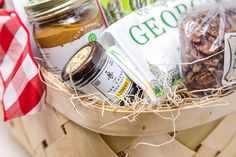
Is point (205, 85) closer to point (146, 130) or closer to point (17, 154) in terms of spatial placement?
point (146, 130)

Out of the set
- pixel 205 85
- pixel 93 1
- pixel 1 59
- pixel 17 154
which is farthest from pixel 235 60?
pixel 17 154

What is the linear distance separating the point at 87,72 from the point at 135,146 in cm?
16

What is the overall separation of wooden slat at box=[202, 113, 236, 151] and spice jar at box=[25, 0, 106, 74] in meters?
0.30

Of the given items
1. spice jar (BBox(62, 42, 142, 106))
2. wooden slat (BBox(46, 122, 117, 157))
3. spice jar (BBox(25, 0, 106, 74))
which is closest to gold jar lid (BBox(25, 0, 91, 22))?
Result: spice jar (BBox(25, 0, 106, 74))

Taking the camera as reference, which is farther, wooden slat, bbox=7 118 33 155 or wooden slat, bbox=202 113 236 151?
wooden slat, bbox=7 118 33 155

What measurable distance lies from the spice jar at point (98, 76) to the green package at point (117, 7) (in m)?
0.19

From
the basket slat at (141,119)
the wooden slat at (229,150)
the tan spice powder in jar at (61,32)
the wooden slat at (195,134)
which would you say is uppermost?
the tan spice powder in jar at (61,32)

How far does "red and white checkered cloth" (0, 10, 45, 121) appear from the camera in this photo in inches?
27.1

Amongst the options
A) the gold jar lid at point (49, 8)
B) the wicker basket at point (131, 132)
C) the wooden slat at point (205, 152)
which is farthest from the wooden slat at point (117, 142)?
the gold jar lid at point (49, 8)

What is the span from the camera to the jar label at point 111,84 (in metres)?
0.64

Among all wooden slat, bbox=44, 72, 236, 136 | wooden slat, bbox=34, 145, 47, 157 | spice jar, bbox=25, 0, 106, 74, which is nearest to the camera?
wooden slat, bbox=44, 72, 236, 136

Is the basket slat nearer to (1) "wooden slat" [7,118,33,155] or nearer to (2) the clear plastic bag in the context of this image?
(2) the clear plastic bag

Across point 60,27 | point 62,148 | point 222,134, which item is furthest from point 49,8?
point 222,134

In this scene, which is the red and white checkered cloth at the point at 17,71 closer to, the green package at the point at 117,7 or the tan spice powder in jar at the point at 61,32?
the tan spice powder in jar at the point at 61,32
